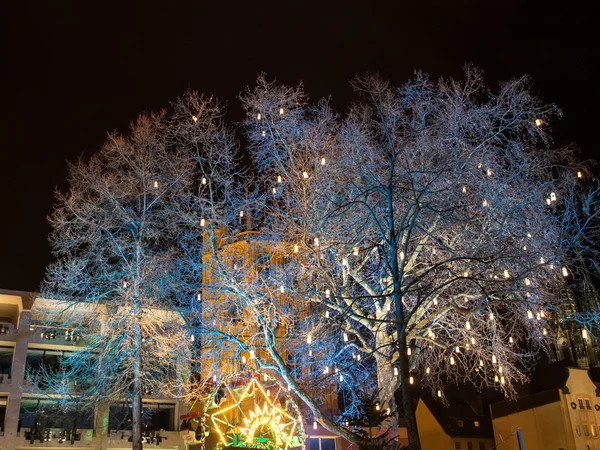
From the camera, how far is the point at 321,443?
3055cm

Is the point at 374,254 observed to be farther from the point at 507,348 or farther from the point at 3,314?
the point at 3,314

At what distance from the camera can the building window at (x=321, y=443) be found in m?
30.3

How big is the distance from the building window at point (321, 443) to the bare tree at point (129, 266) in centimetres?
1106

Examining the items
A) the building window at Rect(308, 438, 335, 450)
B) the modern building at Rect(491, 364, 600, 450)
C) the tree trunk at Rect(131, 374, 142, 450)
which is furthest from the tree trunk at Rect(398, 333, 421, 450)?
the modern building at Rect(491, 364, 600, 450)

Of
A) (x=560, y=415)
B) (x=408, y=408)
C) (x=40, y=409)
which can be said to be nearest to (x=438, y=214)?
(x=408, y=408)

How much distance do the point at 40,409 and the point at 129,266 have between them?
49.8ft

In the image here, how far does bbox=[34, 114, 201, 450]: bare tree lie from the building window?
11.1 m

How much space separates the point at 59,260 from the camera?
20719mm

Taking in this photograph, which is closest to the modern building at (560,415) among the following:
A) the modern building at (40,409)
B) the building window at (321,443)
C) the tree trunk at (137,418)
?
the building window at (321,443)

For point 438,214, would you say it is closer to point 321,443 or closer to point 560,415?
point 321,443

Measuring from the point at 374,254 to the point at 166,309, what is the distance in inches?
321

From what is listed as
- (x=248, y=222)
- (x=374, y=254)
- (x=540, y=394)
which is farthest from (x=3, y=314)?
(x=540, y=394)

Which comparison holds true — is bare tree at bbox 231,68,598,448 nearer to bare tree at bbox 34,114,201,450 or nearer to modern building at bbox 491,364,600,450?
bare tree at bbox 34,114,201,450

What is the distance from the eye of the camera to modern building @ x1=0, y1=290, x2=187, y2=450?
30.7 metres
